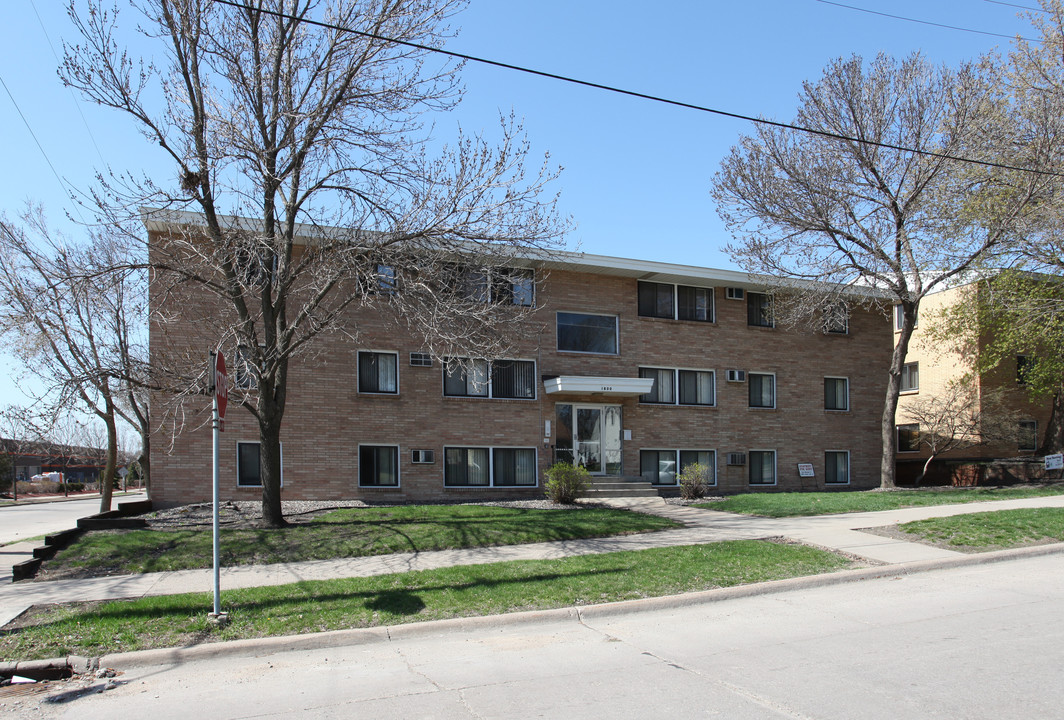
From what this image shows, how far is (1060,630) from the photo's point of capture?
699 cm

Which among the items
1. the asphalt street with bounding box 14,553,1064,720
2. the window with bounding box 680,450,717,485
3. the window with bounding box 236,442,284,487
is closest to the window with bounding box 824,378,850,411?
the window with bounding box 680,450,717,485

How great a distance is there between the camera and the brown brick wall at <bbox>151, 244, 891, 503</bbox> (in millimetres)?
17875

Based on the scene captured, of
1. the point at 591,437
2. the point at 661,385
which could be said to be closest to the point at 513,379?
the point at 591,437

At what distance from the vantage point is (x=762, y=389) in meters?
23.7

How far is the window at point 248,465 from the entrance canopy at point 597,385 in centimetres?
698

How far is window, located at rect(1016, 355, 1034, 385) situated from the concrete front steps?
1287 cm

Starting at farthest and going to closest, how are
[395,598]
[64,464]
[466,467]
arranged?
[64,464] → [466,467] → [395,598]

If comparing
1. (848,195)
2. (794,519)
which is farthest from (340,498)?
(848,195)

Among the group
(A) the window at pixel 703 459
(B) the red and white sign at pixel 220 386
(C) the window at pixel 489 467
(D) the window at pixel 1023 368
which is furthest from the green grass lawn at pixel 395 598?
(D) the window at pixel 1023 368

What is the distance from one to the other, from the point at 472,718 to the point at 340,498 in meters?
14.1

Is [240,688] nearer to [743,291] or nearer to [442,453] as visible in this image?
[442,453]

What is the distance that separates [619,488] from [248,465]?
924 cm

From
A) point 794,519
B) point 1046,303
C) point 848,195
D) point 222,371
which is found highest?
point 848,195

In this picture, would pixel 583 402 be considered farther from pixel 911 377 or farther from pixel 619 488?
pixel 911 377
